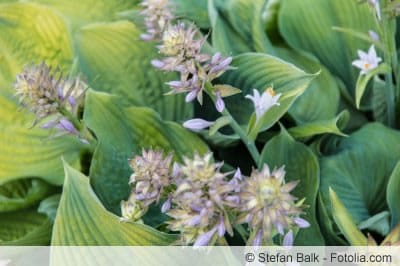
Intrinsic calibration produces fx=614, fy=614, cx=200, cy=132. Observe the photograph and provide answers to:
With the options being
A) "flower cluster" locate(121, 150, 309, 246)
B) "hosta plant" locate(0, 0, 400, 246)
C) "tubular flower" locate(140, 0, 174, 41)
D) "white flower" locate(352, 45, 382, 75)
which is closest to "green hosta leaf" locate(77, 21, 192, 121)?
"hosta plant" locate(0, 0, 400, 246)

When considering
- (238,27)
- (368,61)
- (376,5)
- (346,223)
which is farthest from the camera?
(238,27)

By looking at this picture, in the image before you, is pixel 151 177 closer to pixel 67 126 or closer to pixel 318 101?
pixel 67 126

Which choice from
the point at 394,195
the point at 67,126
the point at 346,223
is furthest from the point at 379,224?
the point at 67,126

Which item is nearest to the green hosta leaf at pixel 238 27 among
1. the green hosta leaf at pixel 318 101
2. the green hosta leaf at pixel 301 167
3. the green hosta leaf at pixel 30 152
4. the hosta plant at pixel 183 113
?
A: the hosta plant at pixel 183 113

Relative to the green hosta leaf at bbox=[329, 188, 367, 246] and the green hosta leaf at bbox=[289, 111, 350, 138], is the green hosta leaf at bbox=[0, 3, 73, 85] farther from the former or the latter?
the green hosta leaf at bbox=[329, 188, 367, 246]

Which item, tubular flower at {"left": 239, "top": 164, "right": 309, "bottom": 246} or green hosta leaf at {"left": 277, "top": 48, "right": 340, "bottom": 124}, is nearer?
tubular flower at {"left": 239, "top": 164, "right": 309, "bottom": 246}

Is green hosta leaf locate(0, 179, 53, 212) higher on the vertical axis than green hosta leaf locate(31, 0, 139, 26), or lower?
lower

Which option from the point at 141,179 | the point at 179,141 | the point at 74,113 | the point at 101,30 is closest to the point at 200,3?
the point at 101,30

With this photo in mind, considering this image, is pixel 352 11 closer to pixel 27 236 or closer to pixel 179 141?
pixel 179 141
